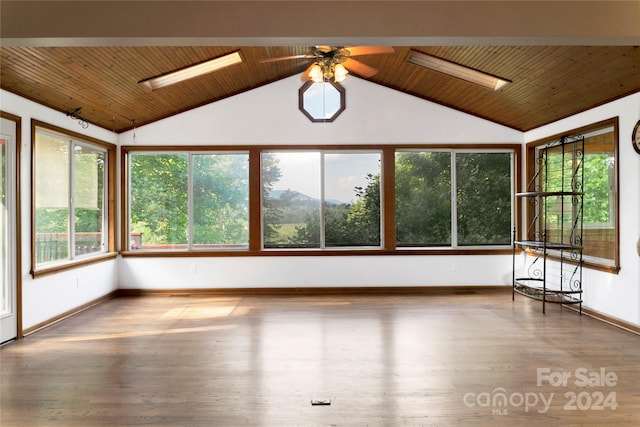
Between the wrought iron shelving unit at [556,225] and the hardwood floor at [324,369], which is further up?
the wrought iron shelving unit at [556,225]

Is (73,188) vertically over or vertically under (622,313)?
over

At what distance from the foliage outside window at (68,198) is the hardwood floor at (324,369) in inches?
35.9

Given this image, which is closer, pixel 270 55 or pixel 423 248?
pixel 270 55

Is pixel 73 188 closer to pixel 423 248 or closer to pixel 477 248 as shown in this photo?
pixel 423 248

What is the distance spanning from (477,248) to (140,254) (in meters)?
5.23

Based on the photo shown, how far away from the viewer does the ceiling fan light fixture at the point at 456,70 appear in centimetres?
474

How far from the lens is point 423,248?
6.26m

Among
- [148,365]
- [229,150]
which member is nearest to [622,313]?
[148,365]

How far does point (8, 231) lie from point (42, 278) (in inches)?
27.4

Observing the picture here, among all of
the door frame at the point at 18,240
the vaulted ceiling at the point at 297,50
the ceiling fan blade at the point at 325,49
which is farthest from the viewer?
the door frame at the point at 18,240

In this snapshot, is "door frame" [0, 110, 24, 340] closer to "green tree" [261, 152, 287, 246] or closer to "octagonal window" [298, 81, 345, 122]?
"green tree" [261, 152, 287, 246]

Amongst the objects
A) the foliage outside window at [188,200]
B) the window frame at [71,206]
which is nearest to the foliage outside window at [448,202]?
the foliage outside window at [188,200]

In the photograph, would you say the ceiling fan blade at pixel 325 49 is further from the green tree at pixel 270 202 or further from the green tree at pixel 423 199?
the green tree at pixel 423 199

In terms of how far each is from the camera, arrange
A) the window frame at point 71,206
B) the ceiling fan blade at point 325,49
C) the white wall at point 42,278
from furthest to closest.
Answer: the window frame at point 71,206
the white wall at point 42,278
the ceiling fan blade at point 325,49
